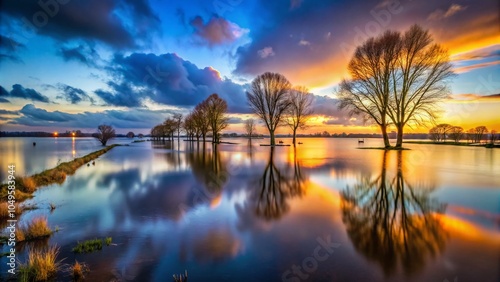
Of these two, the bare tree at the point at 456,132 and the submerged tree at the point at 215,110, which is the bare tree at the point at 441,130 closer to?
the bare tree at the point at 456,132

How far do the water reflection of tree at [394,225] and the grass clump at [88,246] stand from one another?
6144 mm

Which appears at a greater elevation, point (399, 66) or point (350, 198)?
point (399, 66)

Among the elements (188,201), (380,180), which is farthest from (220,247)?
(380,180)

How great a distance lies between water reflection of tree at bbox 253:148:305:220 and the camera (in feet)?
27.8

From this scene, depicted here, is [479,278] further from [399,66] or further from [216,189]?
[399,66]

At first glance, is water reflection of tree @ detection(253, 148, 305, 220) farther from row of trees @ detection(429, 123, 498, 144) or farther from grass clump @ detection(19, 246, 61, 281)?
row of trees @ detection(429, 123, 498, 144)

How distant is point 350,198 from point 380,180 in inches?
193

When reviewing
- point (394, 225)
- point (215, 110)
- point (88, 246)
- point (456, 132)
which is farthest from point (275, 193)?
point (456, 132)

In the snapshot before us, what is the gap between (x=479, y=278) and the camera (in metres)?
4.27

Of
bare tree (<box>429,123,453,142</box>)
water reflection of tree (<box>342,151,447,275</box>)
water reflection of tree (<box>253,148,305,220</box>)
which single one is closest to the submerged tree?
water reflection of tree (<box>253,148,305,220</box>)

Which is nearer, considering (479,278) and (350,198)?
(479,278)

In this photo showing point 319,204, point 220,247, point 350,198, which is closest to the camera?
point 220,247

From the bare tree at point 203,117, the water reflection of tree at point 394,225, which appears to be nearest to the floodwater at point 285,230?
the water reflection of tree at point 394,225

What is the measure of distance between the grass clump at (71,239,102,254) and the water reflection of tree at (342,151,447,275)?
6144mm
